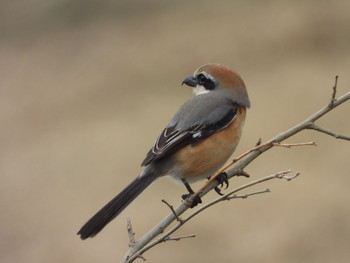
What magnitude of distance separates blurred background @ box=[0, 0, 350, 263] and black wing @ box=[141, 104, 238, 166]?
6.23m

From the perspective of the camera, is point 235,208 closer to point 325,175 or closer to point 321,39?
point 325,175

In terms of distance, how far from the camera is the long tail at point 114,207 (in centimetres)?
409

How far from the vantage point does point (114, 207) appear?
14.3 feet

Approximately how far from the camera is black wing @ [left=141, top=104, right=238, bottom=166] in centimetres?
495

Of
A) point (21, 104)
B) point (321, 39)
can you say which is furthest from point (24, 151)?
point (321, 39)

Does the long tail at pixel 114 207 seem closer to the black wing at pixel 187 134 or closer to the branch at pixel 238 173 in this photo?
the black wing at pixel 187 134

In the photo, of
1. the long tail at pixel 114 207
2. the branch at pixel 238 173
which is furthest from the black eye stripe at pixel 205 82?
the branch at pixel 238 173

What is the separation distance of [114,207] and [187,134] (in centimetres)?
84

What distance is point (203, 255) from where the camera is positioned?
11.2 metres

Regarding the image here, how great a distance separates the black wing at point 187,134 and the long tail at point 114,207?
159mm

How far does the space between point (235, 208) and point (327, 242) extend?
166 cm

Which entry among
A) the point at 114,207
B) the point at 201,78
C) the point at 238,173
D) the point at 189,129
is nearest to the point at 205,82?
the point at 201,78

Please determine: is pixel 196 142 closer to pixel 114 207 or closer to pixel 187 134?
pixel 187 134

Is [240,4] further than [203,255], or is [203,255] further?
[240,4]
